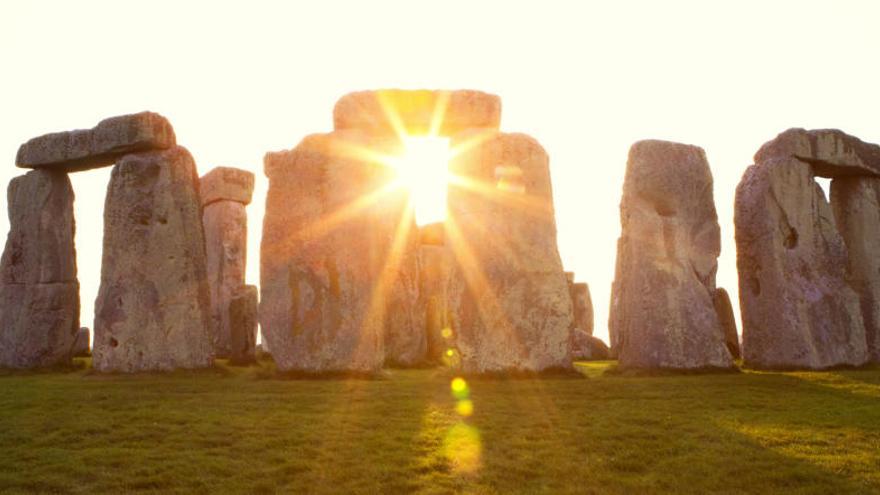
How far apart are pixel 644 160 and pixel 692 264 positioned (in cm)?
178

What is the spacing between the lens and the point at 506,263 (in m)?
12.1

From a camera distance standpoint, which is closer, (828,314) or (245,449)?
(245,449)

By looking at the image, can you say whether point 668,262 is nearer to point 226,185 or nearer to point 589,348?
point 589,348

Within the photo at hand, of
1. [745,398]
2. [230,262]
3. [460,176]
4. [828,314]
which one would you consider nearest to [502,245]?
A: [460,176]

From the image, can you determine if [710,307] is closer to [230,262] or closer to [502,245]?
[502,245]

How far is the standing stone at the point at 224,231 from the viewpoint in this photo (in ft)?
63.8

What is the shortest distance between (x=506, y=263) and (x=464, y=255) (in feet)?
2.11

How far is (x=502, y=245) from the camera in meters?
12.2

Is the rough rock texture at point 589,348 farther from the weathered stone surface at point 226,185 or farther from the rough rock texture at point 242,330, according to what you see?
the weathered stone surface at point 226,185

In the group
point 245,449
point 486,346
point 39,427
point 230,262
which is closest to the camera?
point 245,449

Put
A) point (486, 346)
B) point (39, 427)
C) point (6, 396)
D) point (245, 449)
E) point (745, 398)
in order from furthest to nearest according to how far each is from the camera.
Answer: point (486, 346) → point (6, 396) → point (745, 398) → point (39, 427) → point (245, 449)

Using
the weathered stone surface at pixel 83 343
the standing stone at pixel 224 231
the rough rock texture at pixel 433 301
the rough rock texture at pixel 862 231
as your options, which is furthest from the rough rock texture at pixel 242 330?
the rough rock texture at pixel 862 231

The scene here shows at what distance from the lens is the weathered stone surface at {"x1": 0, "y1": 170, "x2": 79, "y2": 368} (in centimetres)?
1438

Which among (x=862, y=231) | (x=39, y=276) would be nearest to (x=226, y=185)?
(x=39, y=276)
